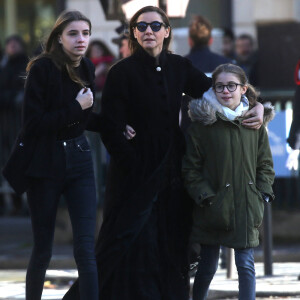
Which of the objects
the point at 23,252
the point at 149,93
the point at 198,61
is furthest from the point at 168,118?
the point at 23,252

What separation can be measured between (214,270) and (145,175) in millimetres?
724

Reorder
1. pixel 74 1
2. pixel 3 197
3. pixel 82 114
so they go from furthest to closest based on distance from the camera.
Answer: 1. pixel 74 1
2. pixel 3 197
3. pixel 82 114

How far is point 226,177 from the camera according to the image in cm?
636

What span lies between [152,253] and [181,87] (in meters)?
1.03

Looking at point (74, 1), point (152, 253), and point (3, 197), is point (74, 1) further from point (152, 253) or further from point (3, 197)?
point (152, 253)

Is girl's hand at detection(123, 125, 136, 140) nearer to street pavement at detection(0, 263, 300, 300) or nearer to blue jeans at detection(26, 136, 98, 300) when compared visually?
blue jeans at detection(26, 136, 98, 300)

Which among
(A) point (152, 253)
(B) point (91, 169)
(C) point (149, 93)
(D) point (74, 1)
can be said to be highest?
(D) point (74, 1)

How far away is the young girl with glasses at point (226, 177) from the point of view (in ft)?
20.8

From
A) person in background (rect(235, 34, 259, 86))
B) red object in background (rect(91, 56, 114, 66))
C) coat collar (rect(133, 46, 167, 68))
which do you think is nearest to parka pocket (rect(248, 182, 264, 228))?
coat collar (rect(133, 46, 167, 68))

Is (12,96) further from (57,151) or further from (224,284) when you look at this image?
(57,151)

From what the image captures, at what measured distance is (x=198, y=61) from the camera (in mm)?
8789

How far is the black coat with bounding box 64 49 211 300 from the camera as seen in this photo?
638 centimetres

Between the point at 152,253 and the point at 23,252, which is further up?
the point at 152,253

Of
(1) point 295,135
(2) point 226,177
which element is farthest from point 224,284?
(2) point 226,177
